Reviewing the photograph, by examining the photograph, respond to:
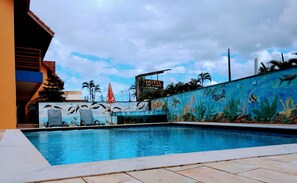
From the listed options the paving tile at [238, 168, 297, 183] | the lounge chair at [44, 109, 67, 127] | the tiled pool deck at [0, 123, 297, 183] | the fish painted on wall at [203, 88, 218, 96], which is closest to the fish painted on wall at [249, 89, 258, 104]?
the fish painted on wall at [203, 88, 218, 96]

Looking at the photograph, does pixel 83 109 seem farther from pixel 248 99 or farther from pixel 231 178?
pixel 231 178

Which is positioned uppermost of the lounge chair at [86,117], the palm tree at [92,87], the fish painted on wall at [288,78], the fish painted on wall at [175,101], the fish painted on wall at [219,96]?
the palm tree at [92,87]

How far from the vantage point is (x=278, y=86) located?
440 inches

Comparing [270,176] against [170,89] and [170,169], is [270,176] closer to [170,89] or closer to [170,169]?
[170,169]

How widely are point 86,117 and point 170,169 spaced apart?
1621cm

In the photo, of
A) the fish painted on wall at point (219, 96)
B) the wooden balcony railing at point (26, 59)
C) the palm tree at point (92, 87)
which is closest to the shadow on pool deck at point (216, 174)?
the fish painted on wall at point (219, 96)

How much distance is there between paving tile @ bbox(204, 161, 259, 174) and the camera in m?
3.18

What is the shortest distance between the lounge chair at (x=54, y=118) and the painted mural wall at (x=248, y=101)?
8571 mm

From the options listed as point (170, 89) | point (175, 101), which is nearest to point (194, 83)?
point (170, 89)

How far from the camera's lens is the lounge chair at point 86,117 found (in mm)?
18562

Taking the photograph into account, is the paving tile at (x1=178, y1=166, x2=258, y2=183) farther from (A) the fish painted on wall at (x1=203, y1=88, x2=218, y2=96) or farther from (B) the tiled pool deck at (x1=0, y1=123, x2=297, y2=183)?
(A) the fish painted on wall at (x1=203, y1=88, x2=218, y2=96)

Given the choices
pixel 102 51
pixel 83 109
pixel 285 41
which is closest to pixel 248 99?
pixel 285 41

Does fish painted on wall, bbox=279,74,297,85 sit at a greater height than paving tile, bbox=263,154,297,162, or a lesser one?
greater

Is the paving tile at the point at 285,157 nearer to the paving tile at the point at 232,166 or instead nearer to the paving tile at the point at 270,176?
the paving tile at the point at 232,166
